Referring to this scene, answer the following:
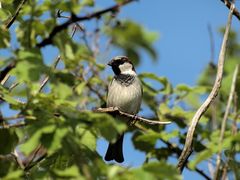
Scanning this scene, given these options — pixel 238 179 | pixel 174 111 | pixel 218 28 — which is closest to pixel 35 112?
pixel 238 179

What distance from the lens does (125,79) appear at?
5.86m

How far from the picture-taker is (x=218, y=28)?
21.1 ft

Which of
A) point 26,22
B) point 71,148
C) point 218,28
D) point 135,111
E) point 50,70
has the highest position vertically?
point 26,22

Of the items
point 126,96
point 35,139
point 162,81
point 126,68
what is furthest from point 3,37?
point 126,68

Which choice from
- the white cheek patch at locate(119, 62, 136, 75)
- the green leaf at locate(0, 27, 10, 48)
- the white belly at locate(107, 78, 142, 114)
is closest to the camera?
the green leaf at locate(0, 27, 10, 48)

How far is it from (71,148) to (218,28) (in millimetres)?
4552

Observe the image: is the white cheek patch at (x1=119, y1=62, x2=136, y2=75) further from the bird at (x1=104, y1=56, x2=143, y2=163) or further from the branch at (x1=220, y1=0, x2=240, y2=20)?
the branch at (x1=220, y1=0, x2=240, y2=20)

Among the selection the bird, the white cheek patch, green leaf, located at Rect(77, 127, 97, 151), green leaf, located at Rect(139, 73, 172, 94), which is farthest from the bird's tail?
green leaf, located at Rect(77, 127, 97, 151)

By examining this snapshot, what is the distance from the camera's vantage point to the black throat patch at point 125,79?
19.0 feet

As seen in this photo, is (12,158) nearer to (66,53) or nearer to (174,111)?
(66,53)

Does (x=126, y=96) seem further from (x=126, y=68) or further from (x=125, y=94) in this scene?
(x=126, y=68)

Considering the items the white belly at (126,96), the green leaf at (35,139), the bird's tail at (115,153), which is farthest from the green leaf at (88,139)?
the white belly at (126,96)

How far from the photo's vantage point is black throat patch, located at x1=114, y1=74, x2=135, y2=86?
5797 millimetres

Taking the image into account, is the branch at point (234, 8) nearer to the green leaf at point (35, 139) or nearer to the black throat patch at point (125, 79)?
the green leaf at point (35, 139)
